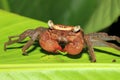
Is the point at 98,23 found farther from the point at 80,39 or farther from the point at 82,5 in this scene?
the point at 80,39

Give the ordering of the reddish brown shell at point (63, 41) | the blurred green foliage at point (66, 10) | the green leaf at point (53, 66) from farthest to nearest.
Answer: the blurred green foliage at point (66, 10), the reddish brown shell at point (63, 41), the green leaf at point (53, 66)

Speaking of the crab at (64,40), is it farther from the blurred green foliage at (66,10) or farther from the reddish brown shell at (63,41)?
the blurred green foliage at (66,10)

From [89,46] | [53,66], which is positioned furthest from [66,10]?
[53,66]

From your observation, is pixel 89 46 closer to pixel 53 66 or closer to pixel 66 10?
pixel 53 66

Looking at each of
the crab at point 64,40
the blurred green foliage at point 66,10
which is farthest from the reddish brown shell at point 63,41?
the blurred green foliage at point 66,10

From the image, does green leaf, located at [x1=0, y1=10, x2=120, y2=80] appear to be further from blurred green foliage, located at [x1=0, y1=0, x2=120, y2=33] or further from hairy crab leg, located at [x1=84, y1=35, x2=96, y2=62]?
blurred green foliage, located at [x1=0, y1=0, x2=120, y2=33]

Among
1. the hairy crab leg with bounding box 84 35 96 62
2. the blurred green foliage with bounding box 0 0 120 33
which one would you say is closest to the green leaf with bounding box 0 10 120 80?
the hairy crab leg with bounding box 84 35 96 62
